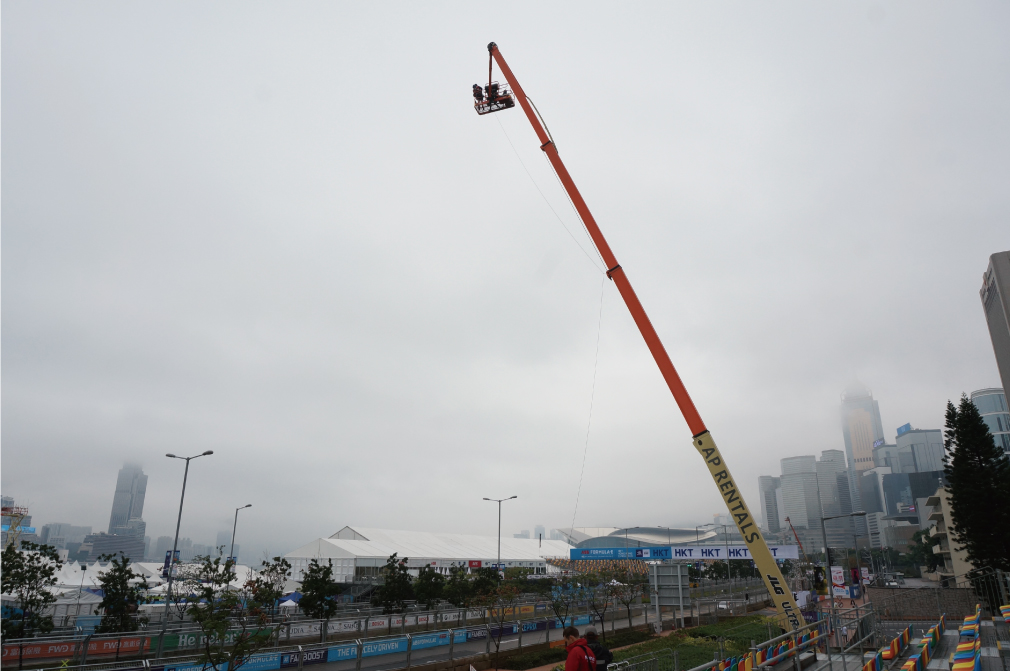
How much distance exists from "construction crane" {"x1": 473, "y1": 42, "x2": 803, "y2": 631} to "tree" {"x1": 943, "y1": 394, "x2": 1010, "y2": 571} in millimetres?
43086

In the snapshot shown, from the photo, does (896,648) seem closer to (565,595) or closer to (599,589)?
(565,595)

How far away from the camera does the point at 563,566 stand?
78.6 meters

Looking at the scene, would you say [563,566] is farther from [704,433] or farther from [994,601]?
[704,433]

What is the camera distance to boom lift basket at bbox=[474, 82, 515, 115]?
28.7m

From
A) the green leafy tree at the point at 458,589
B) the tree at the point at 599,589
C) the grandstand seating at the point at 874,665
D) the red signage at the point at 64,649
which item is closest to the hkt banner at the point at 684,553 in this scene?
the tree at the point at 599,589

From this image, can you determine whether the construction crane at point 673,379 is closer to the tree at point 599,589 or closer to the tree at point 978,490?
the tree at point 599,589

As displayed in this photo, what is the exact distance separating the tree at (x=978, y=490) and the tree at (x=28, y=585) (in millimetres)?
64863

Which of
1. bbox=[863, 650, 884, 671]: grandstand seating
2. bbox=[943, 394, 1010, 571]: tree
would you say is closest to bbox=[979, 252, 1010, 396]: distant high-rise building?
bbox=[943, 394, 1010, 571]: tree

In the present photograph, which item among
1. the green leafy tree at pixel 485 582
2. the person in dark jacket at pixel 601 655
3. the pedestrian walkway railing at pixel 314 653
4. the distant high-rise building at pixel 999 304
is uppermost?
the distant high-rise building at pixel 999 304

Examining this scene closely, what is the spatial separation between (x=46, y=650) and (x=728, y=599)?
140 ft

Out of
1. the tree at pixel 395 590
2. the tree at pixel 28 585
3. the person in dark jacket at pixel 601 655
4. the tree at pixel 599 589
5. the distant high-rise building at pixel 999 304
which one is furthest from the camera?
the distant high-rise building at pixel 999 304

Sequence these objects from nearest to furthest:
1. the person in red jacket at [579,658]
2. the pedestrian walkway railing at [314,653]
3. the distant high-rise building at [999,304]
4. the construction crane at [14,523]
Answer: the person in red jacket at [579,658], the pedestrian walkway railing at [314,653], the construction crane at [14,523], the distant high-rise building at [999,304]

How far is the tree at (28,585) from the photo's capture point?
26.0 meters

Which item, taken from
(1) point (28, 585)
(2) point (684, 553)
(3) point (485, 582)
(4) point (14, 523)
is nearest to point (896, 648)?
(2) point (684, 553)
